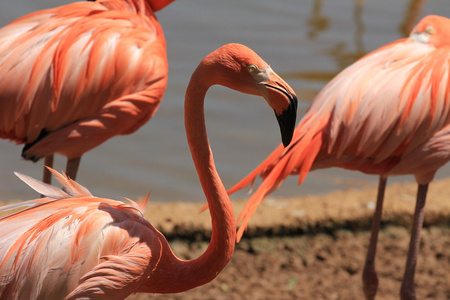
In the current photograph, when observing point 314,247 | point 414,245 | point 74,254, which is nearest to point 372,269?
point 414,245

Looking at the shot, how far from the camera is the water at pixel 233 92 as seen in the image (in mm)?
5129

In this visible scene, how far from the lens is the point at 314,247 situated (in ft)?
13.5

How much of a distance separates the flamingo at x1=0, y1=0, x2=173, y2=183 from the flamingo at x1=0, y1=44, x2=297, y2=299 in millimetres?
814

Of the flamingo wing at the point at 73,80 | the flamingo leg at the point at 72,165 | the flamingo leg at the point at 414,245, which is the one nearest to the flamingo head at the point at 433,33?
the flamingo leg at the point at 414,245

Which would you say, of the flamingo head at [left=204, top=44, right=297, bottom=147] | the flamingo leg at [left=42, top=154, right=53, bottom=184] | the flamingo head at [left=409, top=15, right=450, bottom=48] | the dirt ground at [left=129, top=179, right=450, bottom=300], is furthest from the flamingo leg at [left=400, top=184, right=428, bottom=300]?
the flamingo leg at [left=42, top=154, right=53, bottom=184]

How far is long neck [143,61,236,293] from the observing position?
2.34 metres

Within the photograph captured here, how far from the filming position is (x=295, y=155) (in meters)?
3.12

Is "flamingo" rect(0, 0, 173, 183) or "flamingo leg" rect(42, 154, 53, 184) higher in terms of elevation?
"flamingo" rect(0, 0, 173, 183)

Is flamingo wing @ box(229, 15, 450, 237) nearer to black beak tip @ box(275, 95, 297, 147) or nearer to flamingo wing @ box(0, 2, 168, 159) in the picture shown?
flamingo wing @ box(0, 2, 168, 159)

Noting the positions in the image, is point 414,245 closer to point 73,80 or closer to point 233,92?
point 73,80

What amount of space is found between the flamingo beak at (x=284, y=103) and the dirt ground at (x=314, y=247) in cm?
180

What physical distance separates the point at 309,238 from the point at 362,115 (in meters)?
1.25

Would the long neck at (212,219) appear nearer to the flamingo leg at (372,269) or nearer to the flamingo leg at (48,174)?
the flamingo leg at (48,174)

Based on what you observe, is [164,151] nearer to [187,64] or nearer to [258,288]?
[187,64]
